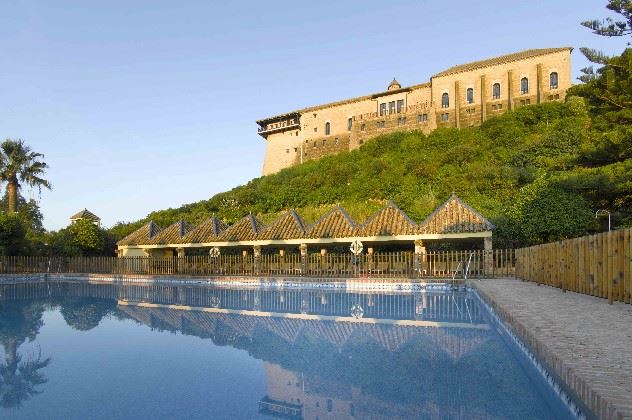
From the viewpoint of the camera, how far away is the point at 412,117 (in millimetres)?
51594

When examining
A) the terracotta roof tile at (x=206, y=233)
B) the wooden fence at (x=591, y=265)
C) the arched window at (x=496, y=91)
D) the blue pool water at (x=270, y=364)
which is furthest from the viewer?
the arched window at (x=496, y=91)

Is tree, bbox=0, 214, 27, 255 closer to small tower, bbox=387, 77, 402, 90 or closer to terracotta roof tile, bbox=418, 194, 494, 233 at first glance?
terracotta roof tile, bbox=418, 194, 494, 233

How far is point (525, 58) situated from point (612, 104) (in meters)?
35.0

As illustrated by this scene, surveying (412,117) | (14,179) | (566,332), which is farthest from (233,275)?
(412,117)

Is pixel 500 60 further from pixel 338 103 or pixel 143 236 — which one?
pixel 143 236

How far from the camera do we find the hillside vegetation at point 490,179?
17.5 metres

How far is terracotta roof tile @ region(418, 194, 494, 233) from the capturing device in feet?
58.5

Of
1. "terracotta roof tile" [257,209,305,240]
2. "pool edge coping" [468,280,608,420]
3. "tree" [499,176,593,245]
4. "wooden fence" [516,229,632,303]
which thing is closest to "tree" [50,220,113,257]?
"terracotta roof tile" [257,209,305,240]

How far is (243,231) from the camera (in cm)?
2298

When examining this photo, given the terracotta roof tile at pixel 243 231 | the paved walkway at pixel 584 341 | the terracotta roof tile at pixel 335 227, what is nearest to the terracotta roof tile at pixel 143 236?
the terracotta roof tile at pixel 243 231

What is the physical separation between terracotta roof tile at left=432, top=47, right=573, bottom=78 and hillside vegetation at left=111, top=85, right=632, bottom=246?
6.97m

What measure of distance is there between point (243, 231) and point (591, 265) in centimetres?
1567

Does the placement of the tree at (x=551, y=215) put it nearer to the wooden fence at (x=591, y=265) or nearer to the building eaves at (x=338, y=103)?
the wooden fence at (x=591, y=265)

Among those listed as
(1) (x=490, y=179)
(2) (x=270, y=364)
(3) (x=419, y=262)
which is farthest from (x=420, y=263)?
(1) (x=490, y=179)
